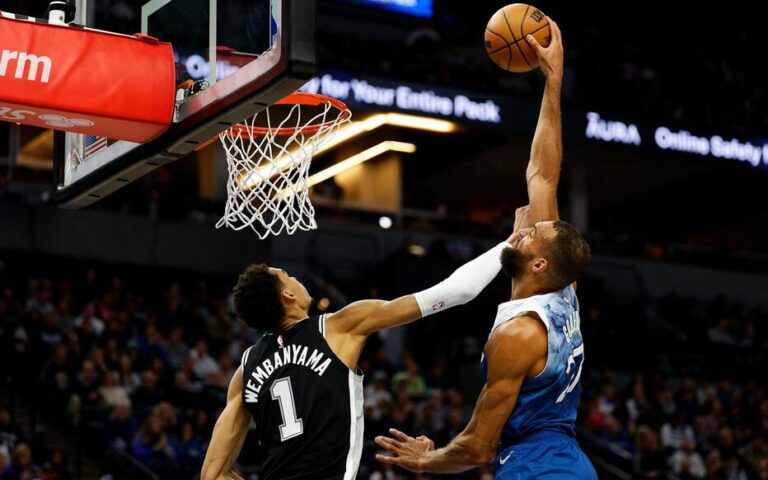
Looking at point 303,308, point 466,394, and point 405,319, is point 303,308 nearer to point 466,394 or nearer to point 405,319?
point 405,319

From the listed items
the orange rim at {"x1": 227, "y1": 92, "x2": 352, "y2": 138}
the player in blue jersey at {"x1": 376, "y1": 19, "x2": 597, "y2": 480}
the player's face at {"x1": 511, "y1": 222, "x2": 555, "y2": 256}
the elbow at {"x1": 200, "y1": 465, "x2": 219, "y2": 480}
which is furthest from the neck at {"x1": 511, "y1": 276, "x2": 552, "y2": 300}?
the orange rim at {"x1": 227, "y1": 92, "x2": 352, "y2": 138}

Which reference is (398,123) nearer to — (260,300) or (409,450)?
(260,300)

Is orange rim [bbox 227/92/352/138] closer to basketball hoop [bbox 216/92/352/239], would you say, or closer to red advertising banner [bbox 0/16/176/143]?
basketball hoop [bbox 216/92/352/239]

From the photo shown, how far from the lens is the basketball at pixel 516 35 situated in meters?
5.47

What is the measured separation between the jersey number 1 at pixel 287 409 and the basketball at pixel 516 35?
6.00ft

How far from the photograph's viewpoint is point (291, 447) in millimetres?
4883

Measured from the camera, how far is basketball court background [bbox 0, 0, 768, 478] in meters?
15.5

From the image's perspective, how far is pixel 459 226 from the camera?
21.3 meters

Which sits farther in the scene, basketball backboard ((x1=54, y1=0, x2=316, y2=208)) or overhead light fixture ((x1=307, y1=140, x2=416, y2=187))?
overhead light fixture ((x1=307, y1=140, x2=416, y2=187))

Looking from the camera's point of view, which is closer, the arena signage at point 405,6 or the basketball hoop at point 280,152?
the basketball hoop at point 280,152

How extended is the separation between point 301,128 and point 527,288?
2.32 metres

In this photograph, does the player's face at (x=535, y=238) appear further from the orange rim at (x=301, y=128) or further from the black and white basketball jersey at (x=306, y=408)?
the orange rim at (x=301, y=128)

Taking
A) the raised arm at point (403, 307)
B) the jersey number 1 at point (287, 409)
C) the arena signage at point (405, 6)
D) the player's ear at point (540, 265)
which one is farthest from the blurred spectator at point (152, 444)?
the arena signage at point (405, 6)

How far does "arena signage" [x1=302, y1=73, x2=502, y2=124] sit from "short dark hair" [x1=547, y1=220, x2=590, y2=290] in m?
13.4
